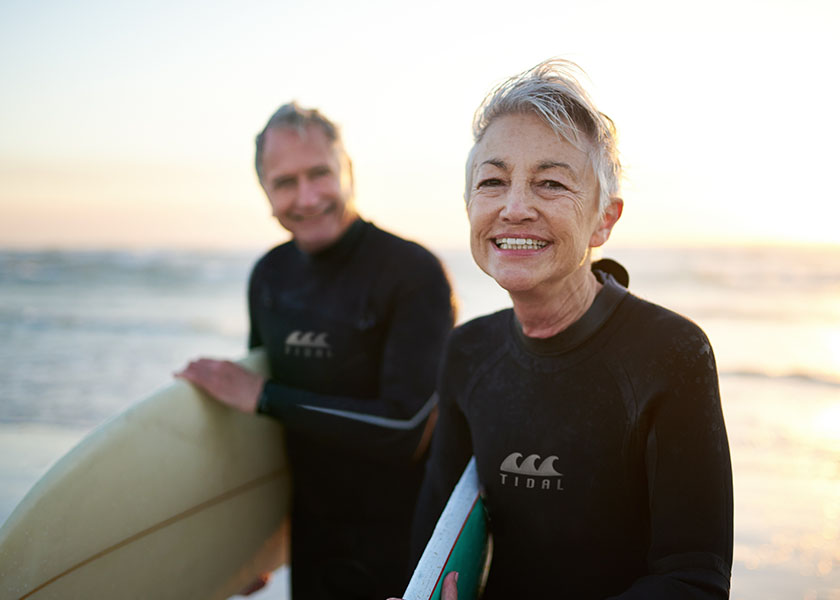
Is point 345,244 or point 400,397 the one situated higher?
point 345,244

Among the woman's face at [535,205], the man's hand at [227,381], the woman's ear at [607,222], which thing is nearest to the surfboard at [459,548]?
the woman's face at [535,205]

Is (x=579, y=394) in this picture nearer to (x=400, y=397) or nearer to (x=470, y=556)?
(x=470, y=556)

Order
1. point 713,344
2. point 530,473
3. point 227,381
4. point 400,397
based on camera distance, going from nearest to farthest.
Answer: point 530,473 < point 400,397 < point 227,381 < point 713,344

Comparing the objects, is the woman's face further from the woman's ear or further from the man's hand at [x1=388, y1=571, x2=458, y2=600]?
the man's hand at [x1=388, y1=571, x2=458, y2=600]

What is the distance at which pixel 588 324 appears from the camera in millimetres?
1484

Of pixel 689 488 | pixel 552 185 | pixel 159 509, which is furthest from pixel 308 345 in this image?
pixel 689 488

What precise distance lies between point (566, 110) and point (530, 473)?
0.79 m

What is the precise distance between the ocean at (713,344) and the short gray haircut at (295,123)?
221 cm

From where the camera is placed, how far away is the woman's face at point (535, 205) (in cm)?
139

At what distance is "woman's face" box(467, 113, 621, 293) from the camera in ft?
4.57

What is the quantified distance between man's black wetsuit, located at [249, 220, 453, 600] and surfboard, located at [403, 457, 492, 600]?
1.86ft

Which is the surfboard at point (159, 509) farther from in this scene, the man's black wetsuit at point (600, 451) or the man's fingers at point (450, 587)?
the man's fingers at point (450, 587)

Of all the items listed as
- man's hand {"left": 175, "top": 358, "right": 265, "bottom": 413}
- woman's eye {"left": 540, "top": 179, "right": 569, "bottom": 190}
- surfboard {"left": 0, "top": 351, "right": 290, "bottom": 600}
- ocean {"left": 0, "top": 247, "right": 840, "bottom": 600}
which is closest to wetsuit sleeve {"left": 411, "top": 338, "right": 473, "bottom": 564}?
woman's eye {"left": 540, "top": 179, "right": 569, "bottom": 190}

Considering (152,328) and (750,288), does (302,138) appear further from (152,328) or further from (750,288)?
(750,288)
